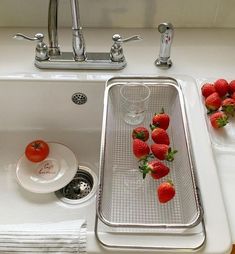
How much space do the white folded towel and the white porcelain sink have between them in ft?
0.54

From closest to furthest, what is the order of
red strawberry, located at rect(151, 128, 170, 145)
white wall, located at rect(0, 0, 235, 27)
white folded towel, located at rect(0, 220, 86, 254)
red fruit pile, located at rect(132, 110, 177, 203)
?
1. white folded towel, located at rect(0, 220, 86, 254)
2. red fruit pile, located at rect(132, 110, 177, 203)
3. red strawberry, located at rect(151, 128, 170, 145)
4. white wall, located at rect(0, 0, 235, 27)

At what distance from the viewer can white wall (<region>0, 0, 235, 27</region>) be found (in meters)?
0.99

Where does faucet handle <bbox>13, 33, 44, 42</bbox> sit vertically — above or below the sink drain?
above

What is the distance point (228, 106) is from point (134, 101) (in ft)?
0.77

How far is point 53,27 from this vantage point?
33.0 inches

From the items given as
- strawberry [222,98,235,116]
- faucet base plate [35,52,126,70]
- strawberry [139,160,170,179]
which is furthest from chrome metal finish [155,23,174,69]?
strawberry [139,160,170,179]

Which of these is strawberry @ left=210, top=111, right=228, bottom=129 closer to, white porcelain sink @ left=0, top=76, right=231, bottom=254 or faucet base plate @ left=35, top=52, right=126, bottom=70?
white porcelain sink @ left=0, top=76, right=231, bottom=254

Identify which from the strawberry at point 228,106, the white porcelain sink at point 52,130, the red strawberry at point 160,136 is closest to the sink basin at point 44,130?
the white porcelain sink at point 52,130

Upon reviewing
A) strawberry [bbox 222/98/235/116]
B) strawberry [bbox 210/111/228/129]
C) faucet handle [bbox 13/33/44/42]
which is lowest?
strawberry [bbox 210/111/228/129]

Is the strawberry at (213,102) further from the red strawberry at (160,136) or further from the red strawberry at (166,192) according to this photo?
the red strawberry at (166,192)

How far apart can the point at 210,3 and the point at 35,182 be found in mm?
720

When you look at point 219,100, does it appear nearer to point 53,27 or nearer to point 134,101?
point 134,101

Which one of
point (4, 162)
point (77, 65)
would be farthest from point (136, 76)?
point (4, 162)

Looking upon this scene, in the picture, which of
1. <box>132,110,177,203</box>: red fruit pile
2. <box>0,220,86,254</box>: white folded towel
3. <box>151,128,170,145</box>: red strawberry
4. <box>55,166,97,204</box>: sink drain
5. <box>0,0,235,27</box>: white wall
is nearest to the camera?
<box>0,220,86,254</box>: white folded towel
